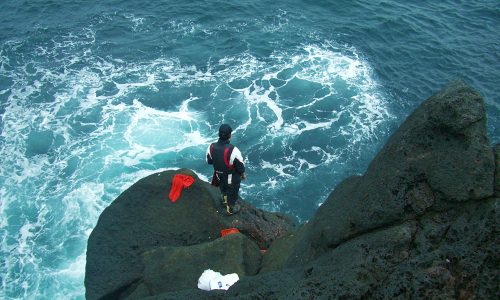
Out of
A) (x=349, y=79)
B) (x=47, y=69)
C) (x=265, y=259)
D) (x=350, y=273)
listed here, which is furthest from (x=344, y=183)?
(x=47, y=69)

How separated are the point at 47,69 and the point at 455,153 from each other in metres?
25.9

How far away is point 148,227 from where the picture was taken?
1315cm

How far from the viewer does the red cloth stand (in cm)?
1371

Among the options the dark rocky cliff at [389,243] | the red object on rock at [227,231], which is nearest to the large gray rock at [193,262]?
the dark rocky cliff at [389,243]

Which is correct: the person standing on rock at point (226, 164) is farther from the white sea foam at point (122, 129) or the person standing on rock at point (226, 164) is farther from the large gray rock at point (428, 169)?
the white sea foam at point (122, 129)

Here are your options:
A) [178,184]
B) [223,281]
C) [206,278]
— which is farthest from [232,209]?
[223,281]

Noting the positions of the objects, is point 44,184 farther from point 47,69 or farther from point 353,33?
point 353,33

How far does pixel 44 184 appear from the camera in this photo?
20188 mm

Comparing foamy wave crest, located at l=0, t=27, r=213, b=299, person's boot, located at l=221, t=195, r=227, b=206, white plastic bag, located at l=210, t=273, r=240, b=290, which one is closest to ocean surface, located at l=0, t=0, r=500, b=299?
foamy wave crest, located at l=0, t=27, r=213, b=299

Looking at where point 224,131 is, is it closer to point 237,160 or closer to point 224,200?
point 237,160

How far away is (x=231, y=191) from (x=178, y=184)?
1749mm

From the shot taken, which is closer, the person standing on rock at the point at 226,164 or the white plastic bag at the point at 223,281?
the white plastic bag at the point at 223,281

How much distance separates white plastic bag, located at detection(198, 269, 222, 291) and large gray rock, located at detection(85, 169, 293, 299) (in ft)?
7.18

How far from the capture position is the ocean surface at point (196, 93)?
19588 millimetres
